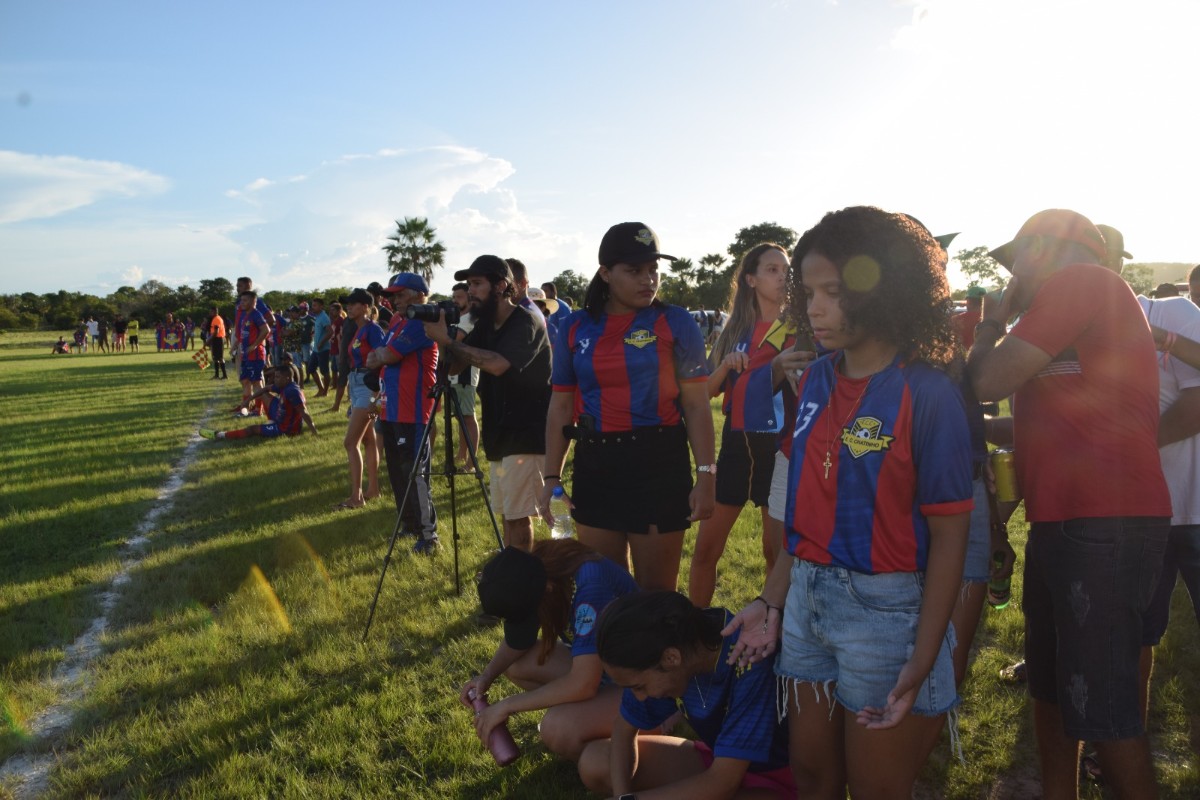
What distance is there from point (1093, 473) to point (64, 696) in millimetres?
4753

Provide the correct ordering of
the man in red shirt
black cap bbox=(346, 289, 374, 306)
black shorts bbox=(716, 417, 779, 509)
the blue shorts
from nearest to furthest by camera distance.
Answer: the man in red shirt
black shorts bbox=(716, 417, 779, 509)
black cap bbox=(346, 289, 374, 306)
the blue shorts

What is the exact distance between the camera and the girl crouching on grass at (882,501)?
165 cm

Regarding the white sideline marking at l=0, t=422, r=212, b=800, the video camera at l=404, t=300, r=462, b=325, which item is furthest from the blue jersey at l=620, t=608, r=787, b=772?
the white sideline marking at l=0, t=422, r=212, b=800

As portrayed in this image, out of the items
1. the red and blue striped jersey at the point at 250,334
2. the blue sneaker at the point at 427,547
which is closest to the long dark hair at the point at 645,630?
the blue sneaker at the point at 427,547

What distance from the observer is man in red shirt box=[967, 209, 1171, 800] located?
198 cm

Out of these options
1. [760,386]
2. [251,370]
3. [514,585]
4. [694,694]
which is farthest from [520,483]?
[251,370]

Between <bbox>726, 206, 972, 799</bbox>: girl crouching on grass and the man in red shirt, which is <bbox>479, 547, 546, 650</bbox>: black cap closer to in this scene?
<bbox>726, 206, 972, 799</bbox>: girl crouching on grass

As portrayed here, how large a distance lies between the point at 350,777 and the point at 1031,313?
3.05 m

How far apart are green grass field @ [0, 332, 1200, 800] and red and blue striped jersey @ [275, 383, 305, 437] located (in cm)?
322

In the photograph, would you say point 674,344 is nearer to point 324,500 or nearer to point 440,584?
point 440,584

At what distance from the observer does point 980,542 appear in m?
2.61

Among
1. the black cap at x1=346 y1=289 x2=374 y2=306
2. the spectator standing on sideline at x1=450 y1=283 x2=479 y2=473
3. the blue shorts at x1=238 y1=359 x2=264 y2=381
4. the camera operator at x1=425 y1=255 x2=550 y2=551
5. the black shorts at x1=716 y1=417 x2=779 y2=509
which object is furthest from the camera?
the blue shorts at x1=238 y1=359 x2=264 y2=381

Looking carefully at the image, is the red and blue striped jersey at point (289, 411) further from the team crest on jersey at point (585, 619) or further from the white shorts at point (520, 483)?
the team crest on jersey at point (585, 619)

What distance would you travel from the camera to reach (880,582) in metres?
1.70
